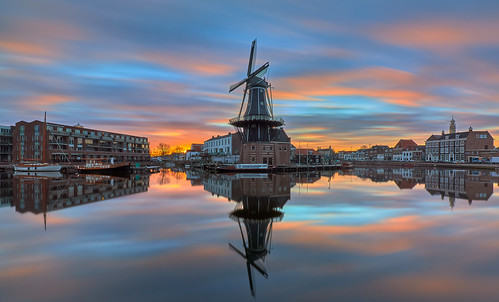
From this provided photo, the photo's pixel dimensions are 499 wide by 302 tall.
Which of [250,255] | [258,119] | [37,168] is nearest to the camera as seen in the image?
[250,255]

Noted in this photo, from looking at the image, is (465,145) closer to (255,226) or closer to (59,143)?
(255,226)

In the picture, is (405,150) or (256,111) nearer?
(256,111)

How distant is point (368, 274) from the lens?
611cm

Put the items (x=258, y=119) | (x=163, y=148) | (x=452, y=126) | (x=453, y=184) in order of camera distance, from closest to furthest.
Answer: (x=453, y=184), (x=258, y=119), (x=452, y=126), (x=163, y=148)

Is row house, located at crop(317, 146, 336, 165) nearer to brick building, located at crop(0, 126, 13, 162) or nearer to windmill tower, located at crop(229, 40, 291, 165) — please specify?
windmill tower, located at crop(229, 40, 291, 165)

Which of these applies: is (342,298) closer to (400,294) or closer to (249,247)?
(400,294)

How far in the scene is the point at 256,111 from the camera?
48281 mm

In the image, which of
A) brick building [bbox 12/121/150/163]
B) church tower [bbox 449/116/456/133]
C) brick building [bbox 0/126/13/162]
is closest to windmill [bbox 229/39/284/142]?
brick building [bbox 12/121/150/163]

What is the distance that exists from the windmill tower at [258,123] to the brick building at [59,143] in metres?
41.5

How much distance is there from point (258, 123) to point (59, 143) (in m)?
49.8

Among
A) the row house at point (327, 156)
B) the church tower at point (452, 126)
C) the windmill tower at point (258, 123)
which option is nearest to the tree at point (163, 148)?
the row house at point (327, 156)

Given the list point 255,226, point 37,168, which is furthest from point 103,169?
point 255,226

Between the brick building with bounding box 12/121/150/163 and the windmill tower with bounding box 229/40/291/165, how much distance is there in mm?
41505

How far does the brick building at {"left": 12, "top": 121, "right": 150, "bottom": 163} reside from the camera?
64250 millimetres
